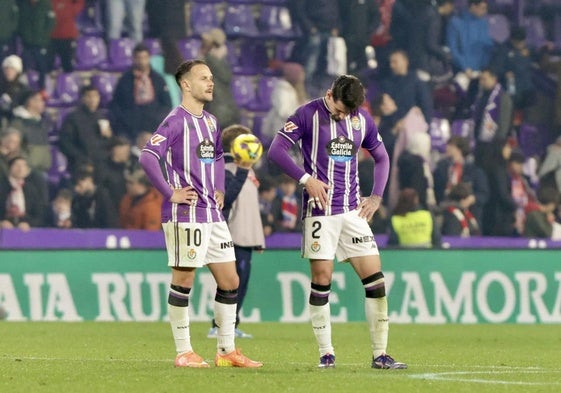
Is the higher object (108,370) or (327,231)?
(327,231)

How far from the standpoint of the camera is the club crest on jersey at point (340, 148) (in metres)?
9.16

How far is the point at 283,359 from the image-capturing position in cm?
1052

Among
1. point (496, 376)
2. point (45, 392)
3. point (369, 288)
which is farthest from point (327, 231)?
point (45, 392)

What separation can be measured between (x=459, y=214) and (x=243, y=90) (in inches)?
141

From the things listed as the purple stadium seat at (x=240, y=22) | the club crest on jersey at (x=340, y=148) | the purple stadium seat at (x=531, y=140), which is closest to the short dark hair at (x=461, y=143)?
the purple stadium seat at (x=531, y=140)

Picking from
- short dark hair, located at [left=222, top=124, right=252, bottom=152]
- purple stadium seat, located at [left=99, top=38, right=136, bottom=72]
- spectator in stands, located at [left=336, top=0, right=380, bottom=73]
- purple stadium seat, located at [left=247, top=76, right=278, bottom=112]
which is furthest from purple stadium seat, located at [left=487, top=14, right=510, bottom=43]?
short dark hair, located at [left=222, top=124, right=252, bottom=152]

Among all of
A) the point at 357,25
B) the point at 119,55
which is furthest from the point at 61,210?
the point at 357,25

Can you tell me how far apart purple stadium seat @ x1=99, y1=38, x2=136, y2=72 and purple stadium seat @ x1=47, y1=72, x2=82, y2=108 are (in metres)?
0.48

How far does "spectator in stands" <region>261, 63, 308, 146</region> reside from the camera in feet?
62.6

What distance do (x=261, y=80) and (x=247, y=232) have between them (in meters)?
6.71

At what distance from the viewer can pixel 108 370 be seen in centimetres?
902

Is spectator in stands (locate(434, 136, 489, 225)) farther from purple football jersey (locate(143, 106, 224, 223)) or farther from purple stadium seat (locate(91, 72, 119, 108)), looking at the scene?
purple football jersey (locate(143, 106, 224, 223))

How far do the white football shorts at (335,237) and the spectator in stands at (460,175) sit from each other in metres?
9.35

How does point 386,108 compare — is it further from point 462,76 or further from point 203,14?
point 203,14
